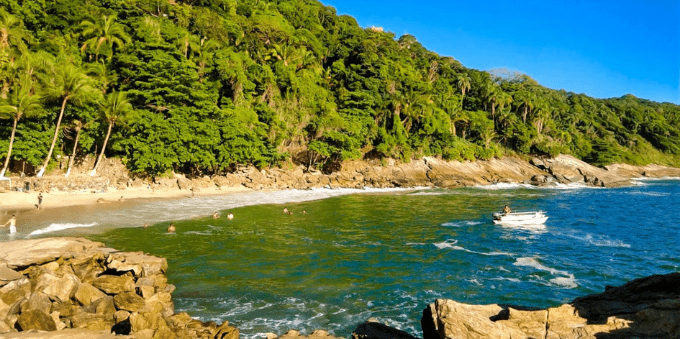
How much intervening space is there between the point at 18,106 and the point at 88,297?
1163 inches

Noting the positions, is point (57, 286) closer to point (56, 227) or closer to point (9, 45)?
point (56, 227)

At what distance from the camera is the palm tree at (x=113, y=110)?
3516 cm

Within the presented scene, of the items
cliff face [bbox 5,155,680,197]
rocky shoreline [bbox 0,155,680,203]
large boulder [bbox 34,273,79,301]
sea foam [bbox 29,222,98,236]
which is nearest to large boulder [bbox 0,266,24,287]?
large boulder [bbox 34,273,79,301]

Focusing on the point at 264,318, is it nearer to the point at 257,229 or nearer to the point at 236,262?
the point at 236,262

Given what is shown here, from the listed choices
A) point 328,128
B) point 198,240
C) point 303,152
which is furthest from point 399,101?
point 198,240

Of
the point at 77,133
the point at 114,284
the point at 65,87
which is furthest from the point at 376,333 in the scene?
the point at 77,133

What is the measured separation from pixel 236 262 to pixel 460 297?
9.89 m

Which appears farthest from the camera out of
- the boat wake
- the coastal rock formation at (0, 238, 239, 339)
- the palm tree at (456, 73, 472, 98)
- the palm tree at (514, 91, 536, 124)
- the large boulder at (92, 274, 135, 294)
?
the palm tree at (456, 73, 472, 98)

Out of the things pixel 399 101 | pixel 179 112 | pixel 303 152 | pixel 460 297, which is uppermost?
pixel 399 101

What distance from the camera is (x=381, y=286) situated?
44.9 ft

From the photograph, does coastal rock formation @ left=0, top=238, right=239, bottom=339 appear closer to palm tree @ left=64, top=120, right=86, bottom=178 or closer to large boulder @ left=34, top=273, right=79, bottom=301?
large boulder @ left=34, top=273, right=79, bottom=301

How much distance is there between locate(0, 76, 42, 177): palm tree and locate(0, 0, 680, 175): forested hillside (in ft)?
0.36

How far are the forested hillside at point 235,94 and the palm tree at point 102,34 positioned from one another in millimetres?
169

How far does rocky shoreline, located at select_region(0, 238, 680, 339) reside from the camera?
605cm
